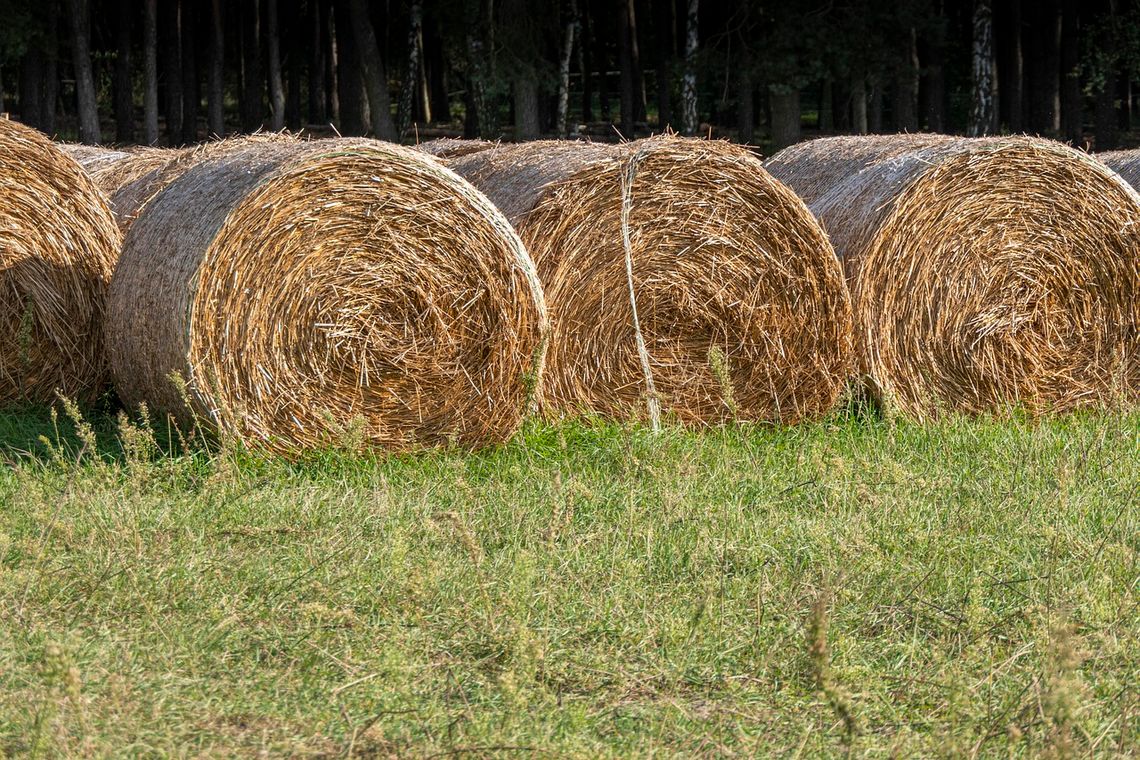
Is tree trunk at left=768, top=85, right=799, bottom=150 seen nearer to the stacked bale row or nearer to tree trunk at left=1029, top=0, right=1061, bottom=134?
tree trunk at left=1029, top=0, right=1061, bottom=134

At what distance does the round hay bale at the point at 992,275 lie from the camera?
719cm

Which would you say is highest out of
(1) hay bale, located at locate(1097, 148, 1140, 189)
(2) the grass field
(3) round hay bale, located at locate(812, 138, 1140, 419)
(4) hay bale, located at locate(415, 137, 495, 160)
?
(4) hay bale, located at locate(415, 137, 495, 160)

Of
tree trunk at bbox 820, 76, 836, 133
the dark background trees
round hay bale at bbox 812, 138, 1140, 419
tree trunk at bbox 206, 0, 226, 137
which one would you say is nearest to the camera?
round hay bale at bbox 812, 138, 1140, 419

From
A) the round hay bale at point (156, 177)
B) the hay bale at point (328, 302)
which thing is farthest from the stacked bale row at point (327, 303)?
the round hay bale at point (156, 177)

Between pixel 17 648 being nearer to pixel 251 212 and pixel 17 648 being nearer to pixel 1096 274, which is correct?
pixel 251 212

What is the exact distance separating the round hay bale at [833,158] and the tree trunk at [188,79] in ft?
67.5

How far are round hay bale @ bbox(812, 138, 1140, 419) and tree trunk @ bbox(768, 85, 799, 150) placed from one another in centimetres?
1726

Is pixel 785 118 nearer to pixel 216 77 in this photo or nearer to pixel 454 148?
pixel 216 77

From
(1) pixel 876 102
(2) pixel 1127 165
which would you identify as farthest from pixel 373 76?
(2) pixel 1127 165

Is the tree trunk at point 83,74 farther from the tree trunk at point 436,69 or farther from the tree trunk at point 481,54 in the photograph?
the tree trunk at point 436,69

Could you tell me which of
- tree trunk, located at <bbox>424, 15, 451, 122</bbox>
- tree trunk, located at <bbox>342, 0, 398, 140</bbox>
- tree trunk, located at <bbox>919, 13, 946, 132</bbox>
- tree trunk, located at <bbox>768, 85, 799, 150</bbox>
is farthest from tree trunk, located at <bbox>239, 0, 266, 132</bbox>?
tree trunk, located at <bbox>919, 13, 946, 132</bbox>

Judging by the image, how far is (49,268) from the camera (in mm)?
7164

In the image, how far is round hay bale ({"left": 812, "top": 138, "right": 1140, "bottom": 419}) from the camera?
7.19 metres

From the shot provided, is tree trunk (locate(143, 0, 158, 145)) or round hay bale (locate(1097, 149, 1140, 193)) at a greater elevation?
tree trunk (locate(143, 0, 158, 145))
